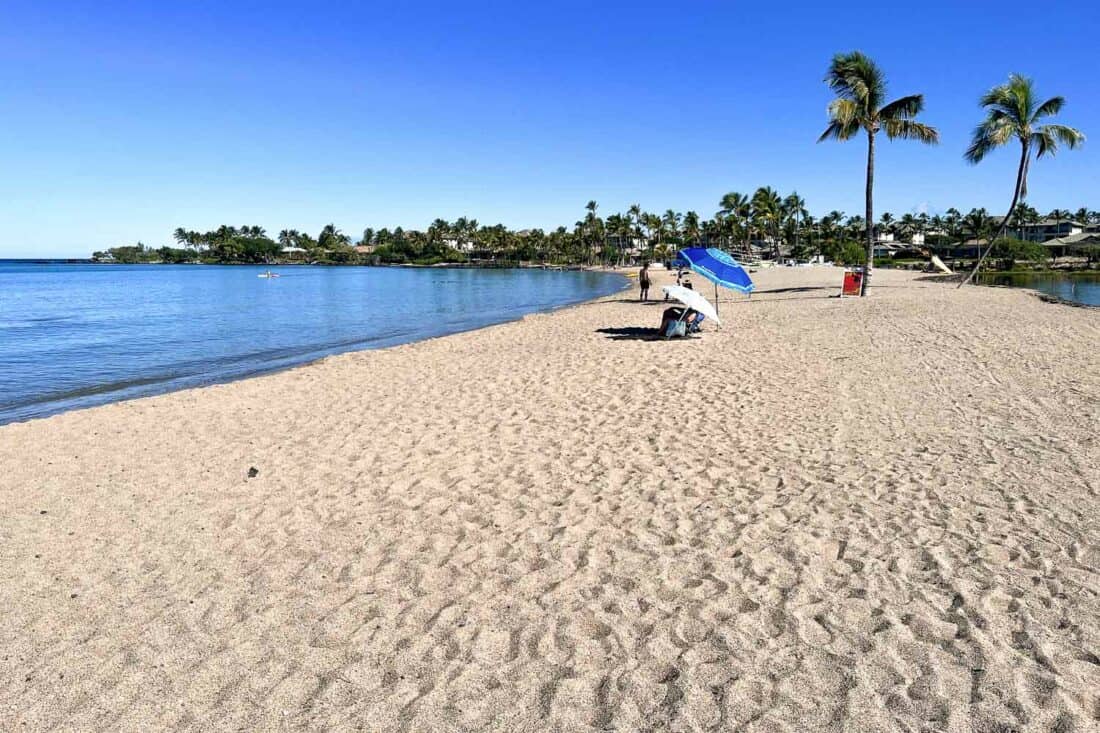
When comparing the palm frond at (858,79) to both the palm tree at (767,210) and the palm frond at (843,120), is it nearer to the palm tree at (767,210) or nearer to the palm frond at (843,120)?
the palm frond at (843,120)

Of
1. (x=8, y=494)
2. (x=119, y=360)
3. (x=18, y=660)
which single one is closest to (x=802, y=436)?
(x=18, y=660)

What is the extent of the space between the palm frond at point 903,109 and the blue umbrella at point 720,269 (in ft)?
45.3

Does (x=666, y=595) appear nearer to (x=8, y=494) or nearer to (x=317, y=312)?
(x=8, y=494)

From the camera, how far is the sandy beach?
10.5ft

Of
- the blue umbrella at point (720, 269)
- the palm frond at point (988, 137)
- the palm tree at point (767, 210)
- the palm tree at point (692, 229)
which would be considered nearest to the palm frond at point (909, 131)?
the palm frond at point (988, 137)

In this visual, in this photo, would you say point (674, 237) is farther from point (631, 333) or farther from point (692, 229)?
point (631, 333)

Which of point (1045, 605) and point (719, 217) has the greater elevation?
point (719, 217)

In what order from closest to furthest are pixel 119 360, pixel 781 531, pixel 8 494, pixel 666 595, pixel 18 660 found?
pixel 18 660
pixel 666 595
pixel 781 531
pixel 8 494
pixel 119 360

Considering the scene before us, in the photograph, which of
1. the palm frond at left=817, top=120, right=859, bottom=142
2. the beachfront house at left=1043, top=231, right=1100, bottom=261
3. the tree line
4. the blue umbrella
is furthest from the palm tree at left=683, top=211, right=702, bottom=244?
the blue umbrella

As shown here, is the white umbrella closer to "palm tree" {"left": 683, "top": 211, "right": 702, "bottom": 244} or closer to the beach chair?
the beach chair

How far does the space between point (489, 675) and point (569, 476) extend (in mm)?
3015

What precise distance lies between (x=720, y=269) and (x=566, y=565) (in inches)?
439

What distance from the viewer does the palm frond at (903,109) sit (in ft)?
74.5

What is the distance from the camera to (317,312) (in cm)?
3644
